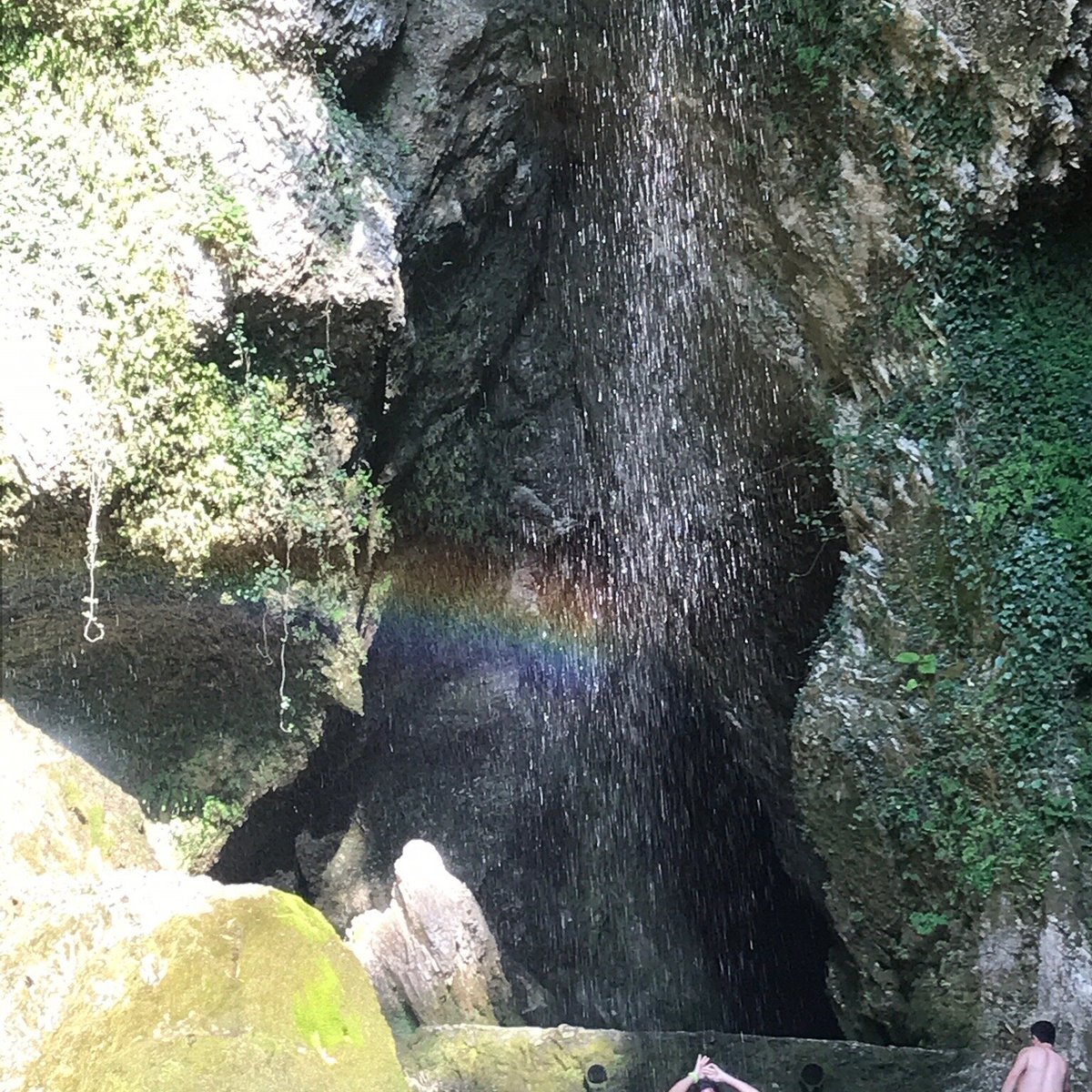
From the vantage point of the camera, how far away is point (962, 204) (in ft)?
20.4

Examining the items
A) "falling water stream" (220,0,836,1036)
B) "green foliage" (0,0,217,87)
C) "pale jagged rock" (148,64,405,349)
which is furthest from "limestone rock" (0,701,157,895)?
"green foliage" (0,0,217,87)

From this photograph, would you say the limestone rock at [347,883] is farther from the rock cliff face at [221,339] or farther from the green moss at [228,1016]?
the green moss at [228,1016]

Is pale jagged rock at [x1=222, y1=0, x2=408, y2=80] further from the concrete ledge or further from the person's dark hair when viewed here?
the person's dark hair

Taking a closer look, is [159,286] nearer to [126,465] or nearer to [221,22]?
[126,465]

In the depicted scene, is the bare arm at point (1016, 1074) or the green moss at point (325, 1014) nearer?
the green moss at point (325, 1014)

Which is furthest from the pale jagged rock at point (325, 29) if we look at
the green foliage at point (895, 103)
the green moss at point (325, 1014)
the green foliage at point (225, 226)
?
the green moss at point (325, 1014)

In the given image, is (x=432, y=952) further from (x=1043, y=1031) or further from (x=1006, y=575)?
(x=1006, y=575)

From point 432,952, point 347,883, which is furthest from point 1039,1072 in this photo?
point 347,883

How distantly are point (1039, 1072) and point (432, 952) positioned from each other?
461 cm

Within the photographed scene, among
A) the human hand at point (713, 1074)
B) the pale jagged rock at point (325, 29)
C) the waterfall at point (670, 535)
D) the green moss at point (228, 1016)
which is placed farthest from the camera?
the waterfall at point (670, 535)

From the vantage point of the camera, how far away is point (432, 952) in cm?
770

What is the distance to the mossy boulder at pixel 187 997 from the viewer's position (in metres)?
3.07

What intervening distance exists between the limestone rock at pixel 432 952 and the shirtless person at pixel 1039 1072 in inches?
170

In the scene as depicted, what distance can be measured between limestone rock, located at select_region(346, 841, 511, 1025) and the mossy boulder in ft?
14.4
